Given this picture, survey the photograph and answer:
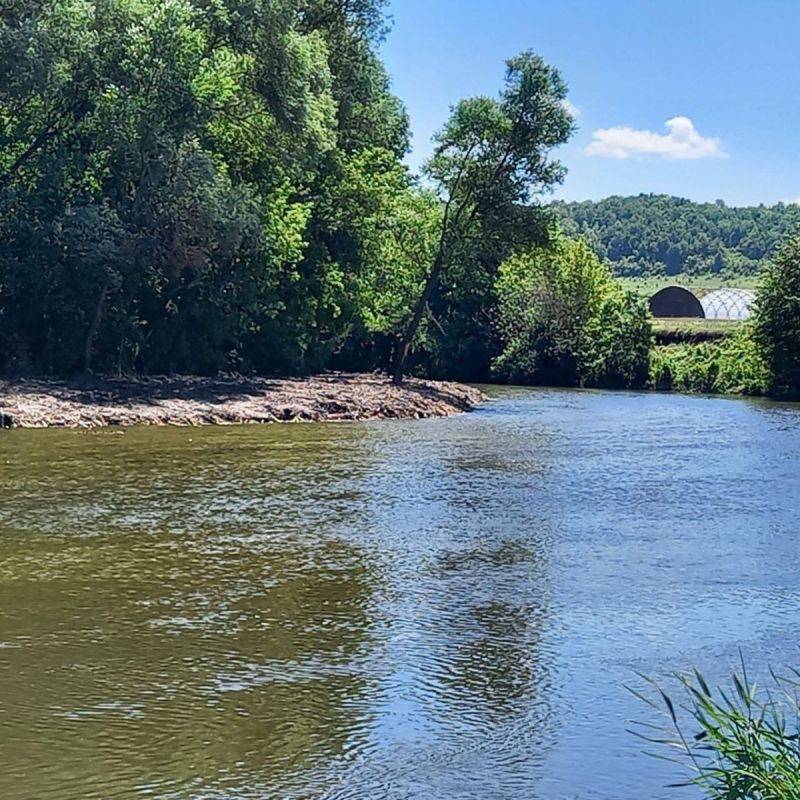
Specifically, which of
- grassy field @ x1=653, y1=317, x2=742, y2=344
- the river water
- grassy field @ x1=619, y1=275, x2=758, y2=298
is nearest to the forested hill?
grassy field @ x1=619, y1=275, x2=758, y2=298

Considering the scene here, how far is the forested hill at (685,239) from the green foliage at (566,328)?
11102 cm

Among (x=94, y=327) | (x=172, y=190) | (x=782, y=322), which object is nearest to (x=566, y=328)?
(x=782, y=322)

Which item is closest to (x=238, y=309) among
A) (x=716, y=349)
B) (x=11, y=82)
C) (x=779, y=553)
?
(x=11, y=82)

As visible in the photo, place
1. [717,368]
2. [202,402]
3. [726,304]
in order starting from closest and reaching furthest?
1. [202,402]
2. [717,368]
3. [726,304]

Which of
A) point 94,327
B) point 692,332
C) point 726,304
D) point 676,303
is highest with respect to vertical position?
point 726,304

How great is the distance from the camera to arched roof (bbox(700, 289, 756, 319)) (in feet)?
293

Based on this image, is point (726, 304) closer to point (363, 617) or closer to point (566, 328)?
point (566, 328)

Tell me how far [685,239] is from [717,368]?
135 m

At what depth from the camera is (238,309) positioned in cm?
4019

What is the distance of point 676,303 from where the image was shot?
8850cm

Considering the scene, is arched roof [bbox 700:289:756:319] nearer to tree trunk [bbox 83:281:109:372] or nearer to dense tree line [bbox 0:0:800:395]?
dense tree line [bbox 0:0:800:395]

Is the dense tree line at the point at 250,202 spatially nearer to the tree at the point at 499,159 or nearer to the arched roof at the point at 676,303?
the tree at the point at 499,159

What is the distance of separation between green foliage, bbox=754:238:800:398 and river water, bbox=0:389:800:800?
25.6m

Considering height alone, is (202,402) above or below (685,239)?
below
